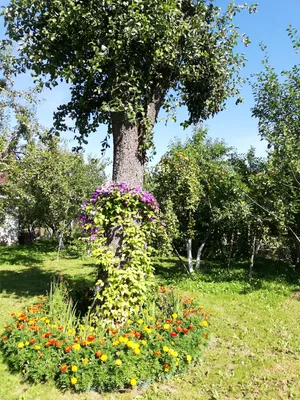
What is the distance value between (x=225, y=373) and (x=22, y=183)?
43.3ft

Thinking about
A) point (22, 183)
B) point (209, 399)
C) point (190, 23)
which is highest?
point (190, 23)

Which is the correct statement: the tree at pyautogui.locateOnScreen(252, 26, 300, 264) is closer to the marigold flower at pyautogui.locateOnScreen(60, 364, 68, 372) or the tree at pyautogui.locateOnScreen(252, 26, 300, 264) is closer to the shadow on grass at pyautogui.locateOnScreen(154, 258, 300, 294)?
the shadow on grass at pyautogui.locateOnScreen(154, 258, 300, 294)

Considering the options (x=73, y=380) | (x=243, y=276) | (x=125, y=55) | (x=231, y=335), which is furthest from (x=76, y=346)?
(x=243, y=276)

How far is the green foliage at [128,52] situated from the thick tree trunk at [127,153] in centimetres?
23

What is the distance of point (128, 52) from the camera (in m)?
5.28

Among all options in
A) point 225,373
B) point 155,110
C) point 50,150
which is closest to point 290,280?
point 225,373

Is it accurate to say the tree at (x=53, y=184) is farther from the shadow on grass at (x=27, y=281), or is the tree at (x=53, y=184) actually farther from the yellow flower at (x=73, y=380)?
the yellow flower at (x=73, y=380)

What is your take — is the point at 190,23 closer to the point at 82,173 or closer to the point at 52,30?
the point at 52,30

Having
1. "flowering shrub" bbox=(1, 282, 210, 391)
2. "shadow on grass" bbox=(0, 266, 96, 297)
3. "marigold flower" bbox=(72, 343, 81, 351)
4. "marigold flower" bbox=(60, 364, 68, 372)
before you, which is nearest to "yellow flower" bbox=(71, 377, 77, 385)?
"flowering shrub" bbox=(1, 282, 210, 391)

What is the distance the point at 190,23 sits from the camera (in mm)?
6035

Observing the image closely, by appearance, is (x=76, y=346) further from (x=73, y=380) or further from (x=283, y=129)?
(x=283, y=129)

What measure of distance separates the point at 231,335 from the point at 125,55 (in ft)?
18.0

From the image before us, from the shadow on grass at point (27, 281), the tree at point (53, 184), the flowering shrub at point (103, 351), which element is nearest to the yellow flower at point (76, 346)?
the flowering shrub at point (103, 351)

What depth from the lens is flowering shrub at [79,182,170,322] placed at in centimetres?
456
